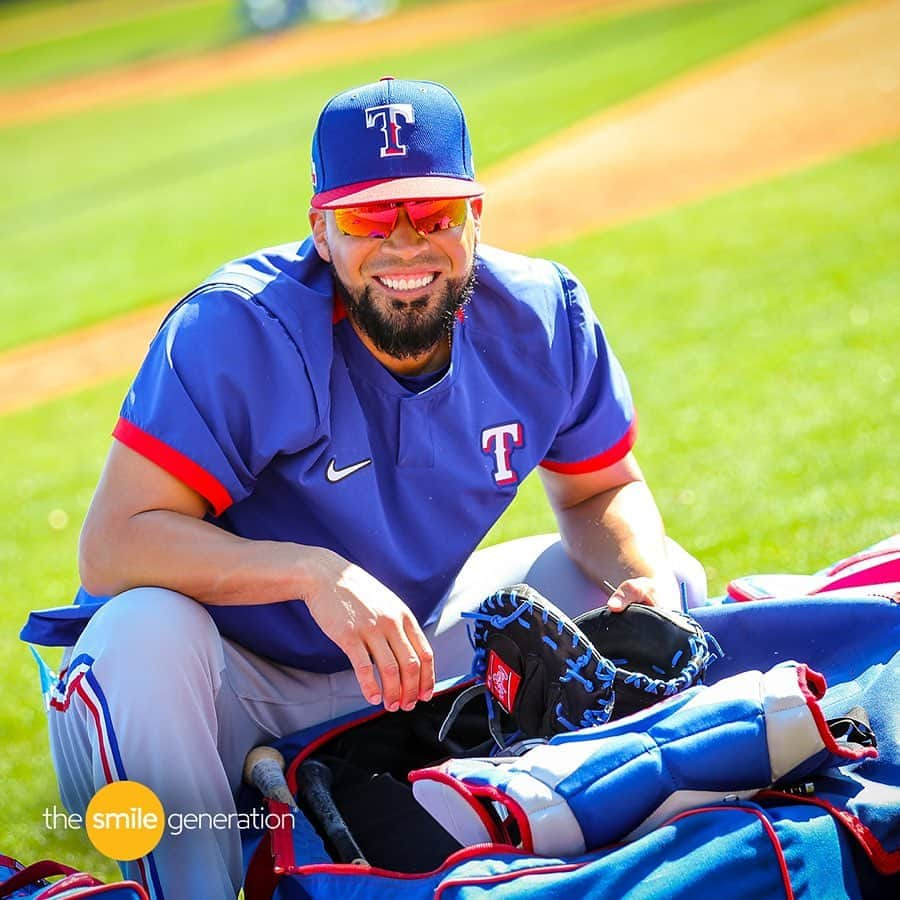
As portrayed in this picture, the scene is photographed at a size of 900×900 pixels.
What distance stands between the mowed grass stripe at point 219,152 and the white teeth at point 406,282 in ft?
25.7

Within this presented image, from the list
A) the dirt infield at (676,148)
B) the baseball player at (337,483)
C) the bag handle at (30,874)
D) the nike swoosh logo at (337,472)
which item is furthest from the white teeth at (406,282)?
the dirt infield at (676,148)

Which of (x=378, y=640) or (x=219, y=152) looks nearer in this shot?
(x=378, y=640)

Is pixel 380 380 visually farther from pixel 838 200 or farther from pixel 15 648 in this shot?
pixel 838 200

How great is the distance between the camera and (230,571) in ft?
7.88

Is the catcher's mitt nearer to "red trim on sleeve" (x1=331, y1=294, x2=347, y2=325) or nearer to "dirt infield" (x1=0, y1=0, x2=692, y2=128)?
"red trim on sleeve" (x1=331, y1=294, x2=347, y2=325)

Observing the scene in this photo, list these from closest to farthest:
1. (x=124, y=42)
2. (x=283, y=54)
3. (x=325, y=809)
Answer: (x=325, y=809) < (x=283, y=54) < (x=124, y=42)

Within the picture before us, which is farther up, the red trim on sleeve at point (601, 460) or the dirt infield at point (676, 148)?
the dirt infield at point (676, 148)

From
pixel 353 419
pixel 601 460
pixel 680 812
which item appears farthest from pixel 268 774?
pixel 601 460

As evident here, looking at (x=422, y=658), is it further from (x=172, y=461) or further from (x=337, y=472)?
(x=172, y=461)

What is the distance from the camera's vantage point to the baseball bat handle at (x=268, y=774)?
2363 millimetres

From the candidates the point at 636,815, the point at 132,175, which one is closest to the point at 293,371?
the point at 636,815

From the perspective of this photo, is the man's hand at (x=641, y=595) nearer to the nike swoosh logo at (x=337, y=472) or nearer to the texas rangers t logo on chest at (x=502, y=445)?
the texas rangers t logo on chest at (x=502, y=445)

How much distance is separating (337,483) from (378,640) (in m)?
0.45

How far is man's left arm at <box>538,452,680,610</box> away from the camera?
2785 mm
